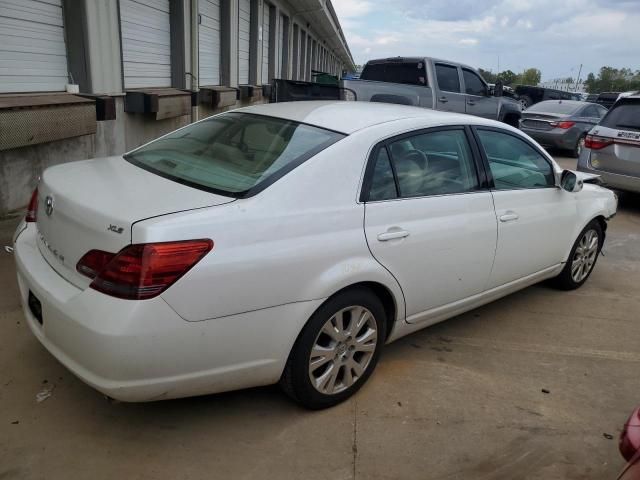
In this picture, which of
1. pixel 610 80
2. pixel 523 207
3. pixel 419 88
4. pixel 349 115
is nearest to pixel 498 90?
pixel 419 88

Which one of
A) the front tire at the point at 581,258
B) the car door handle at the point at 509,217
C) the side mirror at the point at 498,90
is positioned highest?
the side mirror at the point at 498,90

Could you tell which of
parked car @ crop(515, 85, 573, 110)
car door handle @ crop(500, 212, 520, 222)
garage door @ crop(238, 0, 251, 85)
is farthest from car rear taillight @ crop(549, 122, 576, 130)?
parked car @ crop(515, 85, 573, 110)

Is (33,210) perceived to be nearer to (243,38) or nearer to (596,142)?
(596,142)

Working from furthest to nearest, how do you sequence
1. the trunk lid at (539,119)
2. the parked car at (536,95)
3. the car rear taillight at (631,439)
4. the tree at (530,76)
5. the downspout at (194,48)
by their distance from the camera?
the tree at (530,76) < the parked car at (536,95) < the trunk lid at (539,119) < the downspout at (194,48) < the car rear taillight at (631,439)

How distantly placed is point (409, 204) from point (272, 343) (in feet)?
3.67

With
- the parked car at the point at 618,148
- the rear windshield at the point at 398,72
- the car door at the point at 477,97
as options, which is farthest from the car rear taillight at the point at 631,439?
the car door at the point at 477,97

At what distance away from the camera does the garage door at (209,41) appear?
34.1 feet

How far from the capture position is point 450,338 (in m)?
3.83

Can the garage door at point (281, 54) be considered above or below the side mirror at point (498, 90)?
above

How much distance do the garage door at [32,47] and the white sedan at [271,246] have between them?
2.95 meters

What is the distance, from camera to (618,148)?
7.61 metres

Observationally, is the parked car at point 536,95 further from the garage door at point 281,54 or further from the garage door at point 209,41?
→ the garage door at point 209,41

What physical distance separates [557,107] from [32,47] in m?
12.2

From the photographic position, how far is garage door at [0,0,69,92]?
17.4 feet
